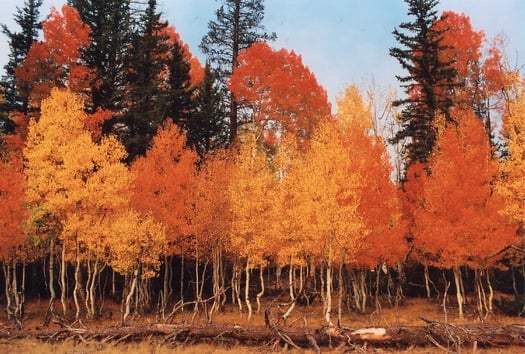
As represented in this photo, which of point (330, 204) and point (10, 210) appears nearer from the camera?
point (330, 204)

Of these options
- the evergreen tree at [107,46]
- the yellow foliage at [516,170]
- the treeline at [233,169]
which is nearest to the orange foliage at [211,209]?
the treeline at [233,169]

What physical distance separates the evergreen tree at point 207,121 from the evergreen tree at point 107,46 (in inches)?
262

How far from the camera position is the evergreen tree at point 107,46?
108 ft

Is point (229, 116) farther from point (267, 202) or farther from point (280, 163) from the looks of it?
point (267, 202)

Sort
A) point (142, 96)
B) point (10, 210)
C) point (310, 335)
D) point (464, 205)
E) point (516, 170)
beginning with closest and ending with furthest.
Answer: point (310, 335), point (516, 170), point (10, 210), point (464, 205), point (142, 96)

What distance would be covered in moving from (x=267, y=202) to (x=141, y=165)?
883cm

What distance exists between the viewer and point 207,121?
3888 centimetres

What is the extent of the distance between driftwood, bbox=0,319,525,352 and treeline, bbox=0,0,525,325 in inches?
60.6

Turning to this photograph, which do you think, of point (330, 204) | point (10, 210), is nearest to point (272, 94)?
point (330, 204)

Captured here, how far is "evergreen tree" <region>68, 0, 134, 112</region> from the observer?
33.0 metres

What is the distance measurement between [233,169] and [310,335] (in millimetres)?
17700

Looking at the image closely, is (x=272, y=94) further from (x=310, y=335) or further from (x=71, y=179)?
(x=310, y=335)

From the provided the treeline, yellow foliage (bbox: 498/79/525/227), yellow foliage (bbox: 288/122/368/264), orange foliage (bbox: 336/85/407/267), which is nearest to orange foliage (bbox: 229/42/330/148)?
the treeline

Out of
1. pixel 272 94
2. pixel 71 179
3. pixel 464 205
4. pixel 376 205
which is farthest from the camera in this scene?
pixel 272 94
